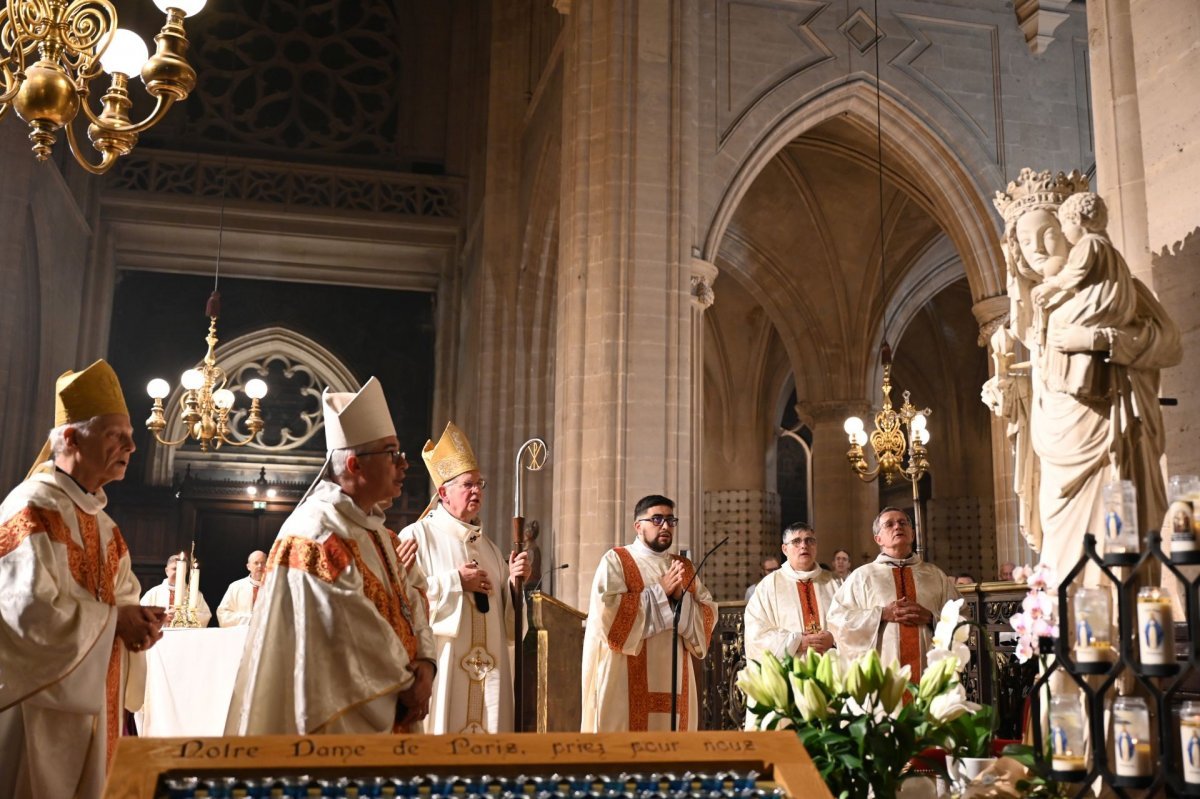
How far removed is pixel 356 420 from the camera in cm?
354

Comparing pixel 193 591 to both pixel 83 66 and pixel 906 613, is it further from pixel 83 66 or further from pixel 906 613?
pixel 906 613

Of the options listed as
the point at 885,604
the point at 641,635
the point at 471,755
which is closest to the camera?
the point at 471,755

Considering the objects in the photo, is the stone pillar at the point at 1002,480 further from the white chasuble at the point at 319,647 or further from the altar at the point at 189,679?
the white chasuble at the point at 319,647

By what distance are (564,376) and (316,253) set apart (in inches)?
347

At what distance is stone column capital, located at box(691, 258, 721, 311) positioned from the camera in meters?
11.3

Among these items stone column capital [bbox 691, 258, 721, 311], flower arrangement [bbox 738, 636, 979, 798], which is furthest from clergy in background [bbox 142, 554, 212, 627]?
flower arrangement [bbox 738, 636, 979, 798]

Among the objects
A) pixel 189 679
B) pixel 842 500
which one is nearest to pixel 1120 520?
pixel 189 679

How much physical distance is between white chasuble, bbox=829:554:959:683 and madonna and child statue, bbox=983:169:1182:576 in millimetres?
1749

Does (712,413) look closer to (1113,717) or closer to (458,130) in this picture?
(458,130)

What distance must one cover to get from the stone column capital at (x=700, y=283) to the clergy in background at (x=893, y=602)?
5431 mm

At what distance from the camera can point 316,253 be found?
1845 centimetres

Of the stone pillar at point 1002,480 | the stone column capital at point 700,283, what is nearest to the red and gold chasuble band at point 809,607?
the stone column capital at point 700,283

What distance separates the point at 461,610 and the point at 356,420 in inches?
70.5

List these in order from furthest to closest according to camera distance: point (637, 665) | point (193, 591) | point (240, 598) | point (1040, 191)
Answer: point (240, 598) < point (193, 591) < point (637, 665) < point (1040, 191)
